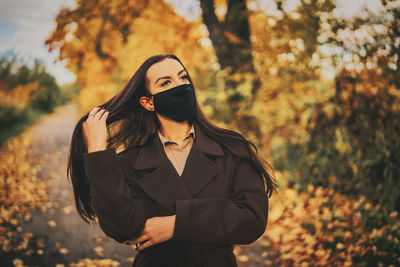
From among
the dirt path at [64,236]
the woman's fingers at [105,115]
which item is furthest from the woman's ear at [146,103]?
the dirt path at [64,236]

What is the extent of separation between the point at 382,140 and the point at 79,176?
4563 millimetres

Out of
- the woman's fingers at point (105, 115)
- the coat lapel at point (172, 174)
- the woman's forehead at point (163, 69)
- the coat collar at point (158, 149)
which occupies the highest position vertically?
the woman's forehead at point (163, 69)

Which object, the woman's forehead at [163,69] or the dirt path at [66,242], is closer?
the woman's forehead at [163,69]

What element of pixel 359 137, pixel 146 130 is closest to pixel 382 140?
pixel 359 137

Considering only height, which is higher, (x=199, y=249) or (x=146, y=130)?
(x=146, y=130)

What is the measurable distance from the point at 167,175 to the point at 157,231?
307 millimetres

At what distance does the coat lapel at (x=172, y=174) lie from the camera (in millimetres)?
1452

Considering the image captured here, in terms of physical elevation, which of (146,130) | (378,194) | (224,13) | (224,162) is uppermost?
(224,13)

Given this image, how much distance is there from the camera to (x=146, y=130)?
179 centimetres

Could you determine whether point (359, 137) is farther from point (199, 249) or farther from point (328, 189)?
point (199, 249)

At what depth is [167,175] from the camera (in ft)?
4.92

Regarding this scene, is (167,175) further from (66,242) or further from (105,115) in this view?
(66,242)

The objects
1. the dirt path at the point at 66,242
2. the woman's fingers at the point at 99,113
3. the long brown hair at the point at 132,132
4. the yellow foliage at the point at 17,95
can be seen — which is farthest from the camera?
the yellow foliage at the point at 17,95

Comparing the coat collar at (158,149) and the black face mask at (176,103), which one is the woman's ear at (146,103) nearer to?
the black face mask at (176,103)
